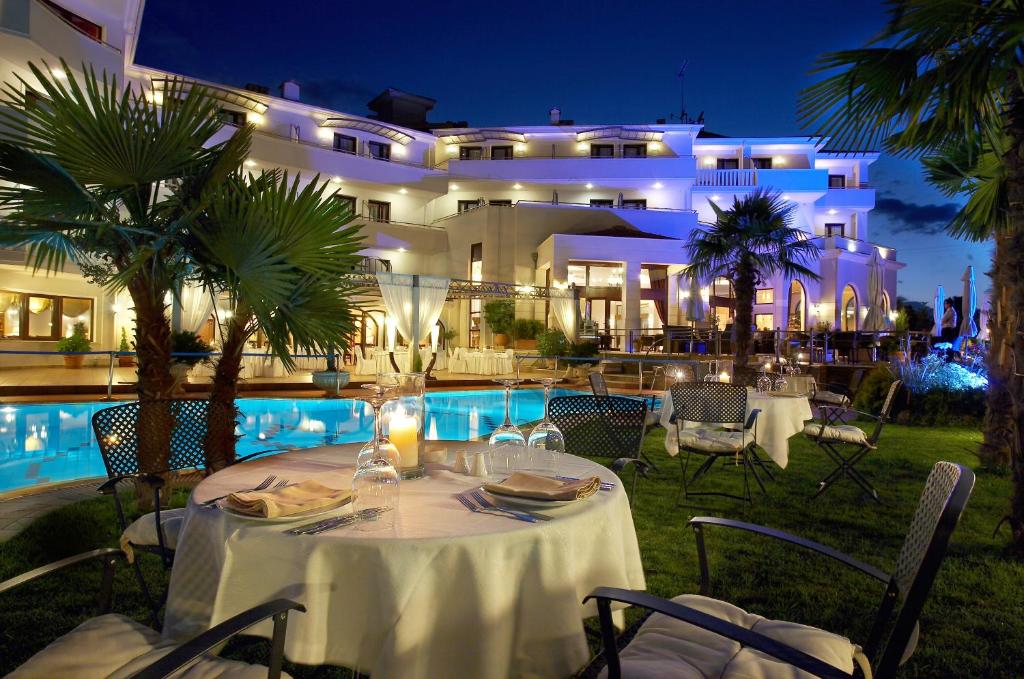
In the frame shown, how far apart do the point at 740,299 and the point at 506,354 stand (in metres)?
9.15

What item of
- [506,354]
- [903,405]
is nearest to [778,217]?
[903,405]

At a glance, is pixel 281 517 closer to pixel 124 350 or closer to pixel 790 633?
pixel 790 633

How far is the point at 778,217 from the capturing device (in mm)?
11914

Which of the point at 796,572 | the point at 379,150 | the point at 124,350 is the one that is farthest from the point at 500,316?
the point at 796,572

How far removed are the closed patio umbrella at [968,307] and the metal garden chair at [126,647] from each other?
55.2 feet

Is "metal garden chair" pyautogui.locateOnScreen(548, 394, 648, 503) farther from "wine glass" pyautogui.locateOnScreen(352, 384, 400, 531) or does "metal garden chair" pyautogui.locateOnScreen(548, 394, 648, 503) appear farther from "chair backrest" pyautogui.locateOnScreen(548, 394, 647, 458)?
"wine glass" pyautogui.locateOnScreen(352, 384, 400, 531)

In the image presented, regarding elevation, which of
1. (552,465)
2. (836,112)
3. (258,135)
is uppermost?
(258,135)

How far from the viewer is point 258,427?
920cm

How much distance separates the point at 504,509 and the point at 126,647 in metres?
1.09

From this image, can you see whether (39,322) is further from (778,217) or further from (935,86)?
(935,86)

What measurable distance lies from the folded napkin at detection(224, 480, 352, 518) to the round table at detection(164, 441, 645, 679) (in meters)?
0.04

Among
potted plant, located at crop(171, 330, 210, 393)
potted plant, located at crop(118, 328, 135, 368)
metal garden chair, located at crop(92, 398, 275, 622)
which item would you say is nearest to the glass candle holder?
metal garden chair, located at crop(92, 398, 275, 622)

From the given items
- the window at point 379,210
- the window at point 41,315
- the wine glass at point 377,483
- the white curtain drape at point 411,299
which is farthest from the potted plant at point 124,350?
the wine glass at point 377,483

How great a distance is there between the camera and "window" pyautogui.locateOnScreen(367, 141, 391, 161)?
27531 millimetres
